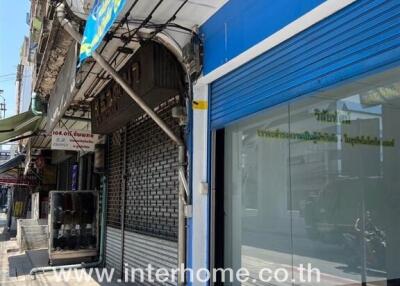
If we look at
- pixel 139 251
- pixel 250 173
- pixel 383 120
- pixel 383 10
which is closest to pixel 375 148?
pixel 383 120

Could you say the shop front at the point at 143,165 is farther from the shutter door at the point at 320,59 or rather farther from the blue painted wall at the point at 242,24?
the shutter door at the point at 320,59

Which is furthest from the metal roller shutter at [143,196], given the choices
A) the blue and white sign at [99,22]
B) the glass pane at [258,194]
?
the blue and white sign at [99,22]

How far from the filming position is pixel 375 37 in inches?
127

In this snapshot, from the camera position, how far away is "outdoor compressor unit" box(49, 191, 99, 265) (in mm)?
10992

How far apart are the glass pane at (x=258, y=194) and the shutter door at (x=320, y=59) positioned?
410mm

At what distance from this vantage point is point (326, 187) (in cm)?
505

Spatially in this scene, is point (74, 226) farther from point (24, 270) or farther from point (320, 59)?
point (320, 59)

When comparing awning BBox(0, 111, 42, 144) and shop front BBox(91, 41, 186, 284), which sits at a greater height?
awning BBox(0, 111, 42, 144)

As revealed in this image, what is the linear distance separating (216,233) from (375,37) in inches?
137

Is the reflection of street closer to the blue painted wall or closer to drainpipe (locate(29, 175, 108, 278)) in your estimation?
the blue painted wall

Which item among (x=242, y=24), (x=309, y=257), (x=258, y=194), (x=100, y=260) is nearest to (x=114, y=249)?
(x=100, y=260)

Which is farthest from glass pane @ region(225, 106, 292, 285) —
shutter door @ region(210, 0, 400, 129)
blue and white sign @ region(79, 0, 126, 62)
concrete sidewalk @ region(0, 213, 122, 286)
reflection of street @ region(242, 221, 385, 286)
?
concrete sidewalk @ region(0, 213, 122, 286)

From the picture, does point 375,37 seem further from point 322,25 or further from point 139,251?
point 139,251

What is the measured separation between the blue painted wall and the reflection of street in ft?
7.13
